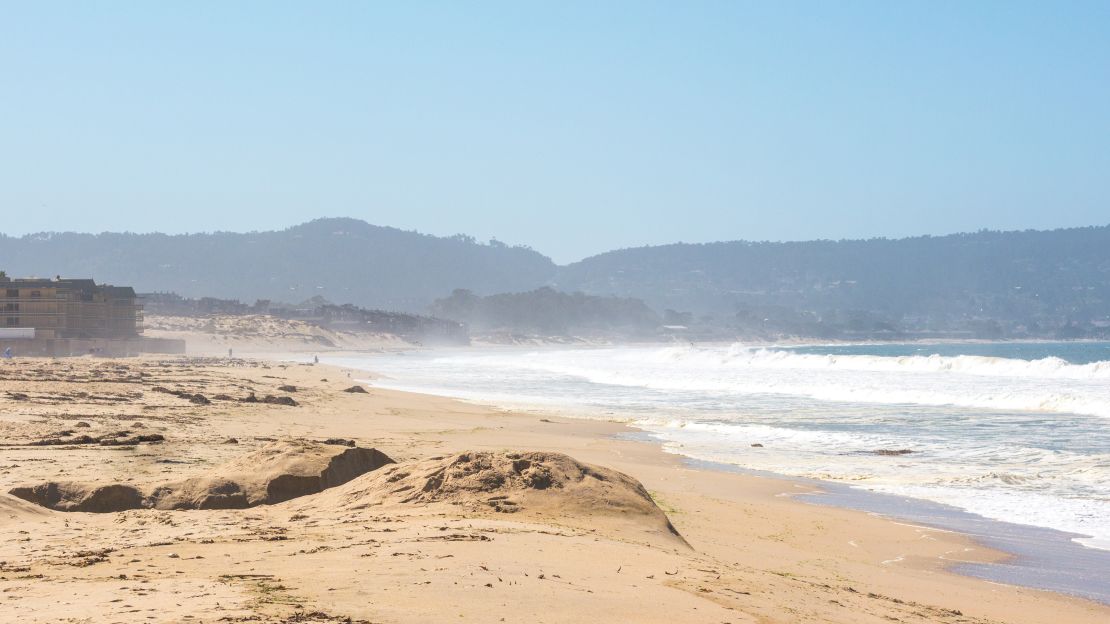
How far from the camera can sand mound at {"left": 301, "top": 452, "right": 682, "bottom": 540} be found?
28.7 feet

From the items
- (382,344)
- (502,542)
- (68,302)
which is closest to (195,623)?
(502,542)

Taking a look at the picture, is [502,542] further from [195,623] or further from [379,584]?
[195,623]

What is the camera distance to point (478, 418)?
24.9 metres

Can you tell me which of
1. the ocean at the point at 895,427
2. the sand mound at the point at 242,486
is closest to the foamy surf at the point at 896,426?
the ocean at the point at 895,427

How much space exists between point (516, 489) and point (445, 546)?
92.9 inches

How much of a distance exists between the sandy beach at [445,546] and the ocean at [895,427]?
2.05 m

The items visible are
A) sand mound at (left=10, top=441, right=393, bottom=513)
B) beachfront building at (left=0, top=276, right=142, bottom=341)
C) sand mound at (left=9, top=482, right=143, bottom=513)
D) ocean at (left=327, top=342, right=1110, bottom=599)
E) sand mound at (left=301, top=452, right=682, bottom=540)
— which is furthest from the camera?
beachfront building at (left=0, top=276, right=142, bottom=341)

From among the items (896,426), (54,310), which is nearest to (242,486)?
(896,426)

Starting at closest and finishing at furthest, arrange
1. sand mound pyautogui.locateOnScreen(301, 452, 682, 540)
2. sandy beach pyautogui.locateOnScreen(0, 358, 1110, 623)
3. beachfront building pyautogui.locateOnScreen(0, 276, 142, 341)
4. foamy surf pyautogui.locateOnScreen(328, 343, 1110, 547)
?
sandy beach pyautogui.locateOnScreen(0, 358, 1110, 623) → sand mound pyautogui.locateOnScreen(301, 452, 682, 540) → foamy surf pyautogui.locateOnScreen(328, 343, 1110, 547) → beachfront building pyautogui.locateOnScreen(0, 276, 142, 341)

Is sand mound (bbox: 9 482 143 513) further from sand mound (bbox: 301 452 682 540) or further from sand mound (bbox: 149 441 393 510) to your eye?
sand mound (bbox: 301 452 682 540)

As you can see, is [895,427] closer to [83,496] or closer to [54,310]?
[83,496]

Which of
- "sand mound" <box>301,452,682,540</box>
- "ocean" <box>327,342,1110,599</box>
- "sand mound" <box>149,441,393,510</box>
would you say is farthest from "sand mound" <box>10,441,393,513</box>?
"ocean" <box>327,342,1110,599</box>

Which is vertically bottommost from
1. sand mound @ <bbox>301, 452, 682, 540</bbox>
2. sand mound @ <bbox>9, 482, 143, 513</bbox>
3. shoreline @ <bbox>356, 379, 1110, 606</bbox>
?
shoreline @ <bbox>356, 379, 1110, 606</bbox>

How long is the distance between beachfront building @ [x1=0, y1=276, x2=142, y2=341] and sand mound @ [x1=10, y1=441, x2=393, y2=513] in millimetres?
49352
